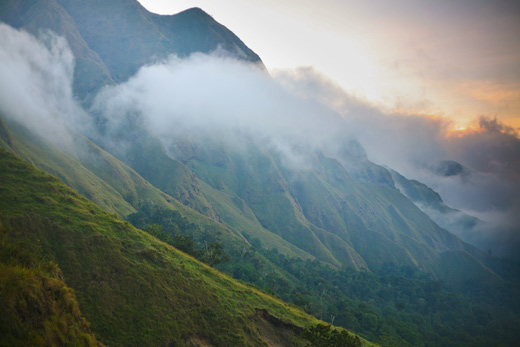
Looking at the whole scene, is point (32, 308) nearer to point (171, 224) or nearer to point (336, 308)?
point (171, 224)

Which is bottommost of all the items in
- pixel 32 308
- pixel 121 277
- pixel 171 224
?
pixel 171 224

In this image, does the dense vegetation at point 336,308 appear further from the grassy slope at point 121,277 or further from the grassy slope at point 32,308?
the grassy slope at point 32,308

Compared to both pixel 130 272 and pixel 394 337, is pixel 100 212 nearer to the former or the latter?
pixel 130 272

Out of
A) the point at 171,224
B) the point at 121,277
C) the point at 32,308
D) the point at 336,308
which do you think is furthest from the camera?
the point at 171,224

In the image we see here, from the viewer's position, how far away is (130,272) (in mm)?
49625

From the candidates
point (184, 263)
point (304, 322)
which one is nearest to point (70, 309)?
point (184, 263)

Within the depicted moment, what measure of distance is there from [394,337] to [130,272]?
11920cm

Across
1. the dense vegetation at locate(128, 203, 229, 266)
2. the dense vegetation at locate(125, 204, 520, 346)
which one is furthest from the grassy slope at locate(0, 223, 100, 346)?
the dense vegetation at locate(128, 203, 229, 266)

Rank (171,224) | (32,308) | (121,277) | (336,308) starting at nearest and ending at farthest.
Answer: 1. (32,308)
2. (121,277)
3. (336,308)
4. (171,224)

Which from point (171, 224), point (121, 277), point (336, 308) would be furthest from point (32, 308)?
point (336, 308)

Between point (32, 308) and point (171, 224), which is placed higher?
point (32, 308)

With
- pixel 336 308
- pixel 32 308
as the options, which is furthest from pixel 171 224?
pixel 32 308

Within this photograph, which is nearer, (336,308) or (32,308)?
(32,308)

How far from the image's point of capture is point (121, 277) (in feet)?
158
